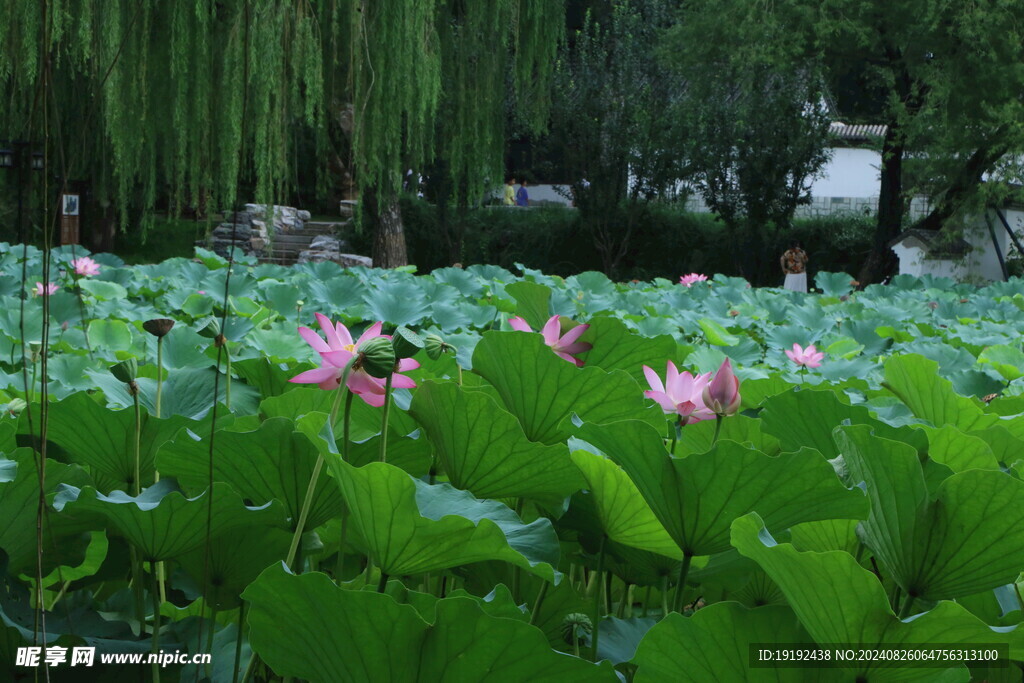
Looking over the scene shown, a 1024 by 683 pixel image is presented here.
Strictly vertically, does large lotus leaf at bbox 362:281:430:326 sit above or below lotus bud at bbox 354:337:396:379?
below

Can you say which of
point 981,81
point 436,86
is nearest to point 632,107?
point 981,81

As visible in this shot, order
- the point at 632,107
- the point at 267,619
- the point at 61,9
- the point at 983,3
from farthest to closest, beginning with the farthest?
the point at 632,107
the point at 983,3
the point at 61,9
the point at 267,619

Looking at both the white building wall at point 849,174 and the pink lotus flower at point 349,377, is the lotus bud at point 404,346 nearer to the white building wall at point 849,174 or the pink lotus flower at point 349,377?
the pink lotus flower at point 349,377

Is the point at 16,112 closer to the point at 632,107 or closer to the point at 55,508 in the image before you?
the point at 55,508

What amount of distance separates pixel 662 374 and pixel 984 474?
2.15 feet

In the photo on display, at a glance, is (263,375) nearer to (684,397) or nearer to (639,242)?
(684,397)

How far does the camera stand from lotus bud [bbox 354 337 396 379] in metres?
0.59

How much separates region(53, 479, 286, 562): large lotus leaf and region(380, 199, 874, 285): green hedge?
15.1 meters

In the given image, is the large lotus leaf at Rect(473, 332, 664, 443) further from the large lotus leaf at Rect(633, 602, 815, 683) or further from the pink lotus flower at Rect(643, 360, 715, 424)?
the large lotus leaf at Rect(633, 602, 815, 683)

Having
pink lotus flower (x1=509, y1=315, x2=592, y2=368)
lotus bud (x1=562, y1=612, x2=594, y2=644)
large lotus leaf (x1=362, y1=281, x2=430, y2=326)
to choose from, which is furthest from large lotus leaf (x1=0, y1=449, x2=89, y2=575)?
large lotus leaf (x1=362, y1=281, x2=430, y2=326)

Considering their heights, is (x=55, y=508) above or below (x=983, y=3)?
below

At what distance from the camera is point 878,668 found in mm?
479

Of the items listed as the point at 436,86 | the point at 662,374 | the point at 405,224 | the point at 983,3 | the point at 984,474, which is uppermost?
the point at 983,3

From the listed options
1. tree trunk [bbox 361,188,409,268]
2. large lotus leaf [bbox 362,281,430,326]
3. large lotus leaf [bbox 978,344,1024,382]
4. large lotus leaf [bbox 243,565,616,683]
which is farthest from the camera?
tree trunk [bbox 361,188,409,268]
